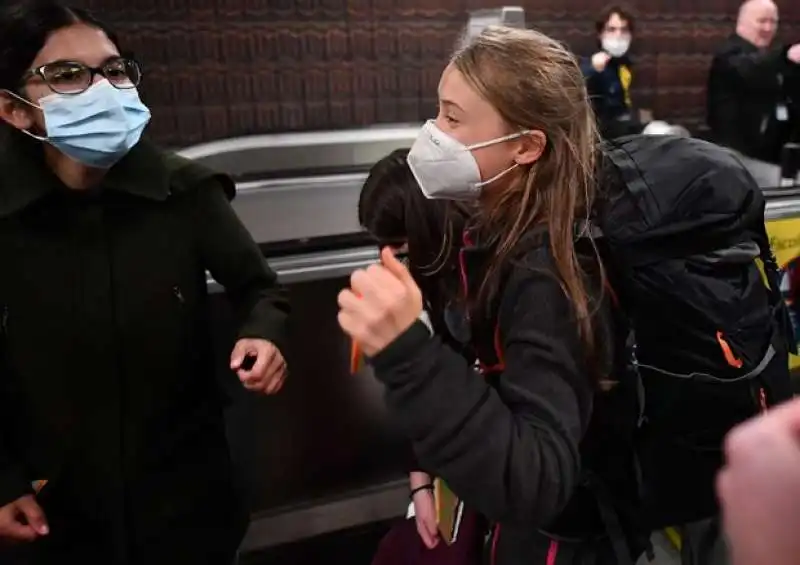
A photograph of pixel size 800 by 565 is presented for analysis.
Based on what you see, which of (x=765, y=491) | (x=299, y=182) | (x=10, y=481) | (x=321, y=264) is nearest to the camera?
(x=765, y=491)

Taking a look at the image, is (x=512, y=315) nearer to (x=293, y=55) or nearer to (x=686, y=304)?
(x=686, y=304)

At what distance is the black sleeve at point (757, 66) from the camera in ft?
14.6

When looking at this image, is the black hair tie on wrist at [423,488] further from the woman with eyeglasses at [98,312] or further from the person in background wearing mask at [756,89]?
the person in background wearing mask at [756,89]

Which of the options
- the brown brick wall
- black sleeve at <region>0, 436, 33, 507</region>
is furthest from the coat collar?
the brown brick wall

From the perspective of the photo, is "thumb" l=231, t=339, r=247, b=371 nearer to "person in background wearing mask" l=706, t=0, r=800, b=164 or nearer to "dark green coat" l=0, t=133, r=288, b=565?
"dark green coat" l=0, t=133, r=288, b=565

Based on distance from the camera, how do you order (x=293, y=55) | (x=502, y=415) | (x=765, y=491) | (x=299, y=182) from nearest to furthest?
(x=765, y=491) → (x=502, y=415) → (x=299, y=182) → (x=293, y=55)

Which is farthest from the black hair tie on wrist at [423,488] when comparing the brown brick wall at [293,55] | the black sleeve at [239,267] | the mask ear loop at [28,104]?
the brown brick wall at [293,55]

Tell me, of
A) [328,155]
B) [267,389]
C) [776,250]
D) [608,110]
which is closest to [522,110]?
[267,389]

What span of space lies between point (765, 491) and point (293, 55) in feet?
15.7

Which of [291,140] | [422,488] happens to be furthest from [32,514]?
[291,140]

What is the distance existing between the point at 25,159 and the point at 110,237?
199mm

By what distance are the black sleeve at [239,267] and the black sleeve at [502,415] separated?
575 mm

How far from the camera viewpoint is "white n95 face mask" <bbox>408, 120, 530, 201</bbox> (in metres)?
1.12

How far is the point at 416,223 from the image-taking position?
4.96ft
